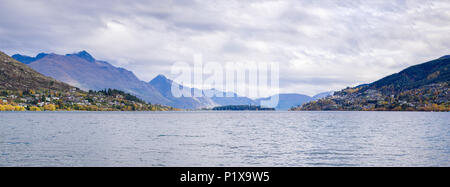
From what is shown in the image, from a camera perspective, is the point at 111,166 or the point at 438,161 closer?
the point at 111,166

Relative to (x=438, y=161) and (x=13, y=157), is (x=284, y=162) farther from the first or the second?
(x=13, y=157)

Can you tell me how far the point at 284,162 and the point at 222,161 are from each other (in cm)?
756

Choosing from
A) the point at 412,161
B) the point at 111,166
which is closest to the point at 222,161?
the point at 111,166
